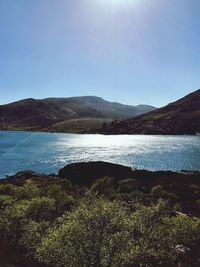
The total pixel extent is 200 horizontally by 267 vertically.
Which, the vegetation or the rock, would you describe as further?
the rock

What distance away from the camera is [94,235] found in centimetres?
2597

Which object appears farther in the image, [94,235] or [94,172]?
[94,172]

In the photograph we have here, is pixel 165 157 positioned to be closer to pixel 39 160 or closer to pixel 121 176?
pixel 39 160

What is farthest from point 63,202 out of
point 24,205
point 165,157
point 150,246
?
point 165,157

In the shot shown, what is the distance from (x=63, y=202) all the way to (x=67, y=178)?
30.2m

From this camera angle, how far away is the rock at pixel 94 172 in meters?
74.4

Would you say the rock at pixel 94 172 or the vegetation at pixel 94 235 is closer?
the vegetation at pixel 94 235

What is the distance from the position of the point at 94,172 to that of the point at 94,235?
49.2 m

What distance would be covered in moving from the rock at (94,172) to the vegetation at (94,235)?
23.5 meters

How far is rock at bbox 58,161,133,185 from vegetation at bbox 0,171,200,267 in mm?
23518

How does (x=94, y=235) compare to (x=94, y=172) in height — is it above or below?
above

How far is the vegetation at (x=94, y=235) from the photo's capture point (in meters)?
25.8

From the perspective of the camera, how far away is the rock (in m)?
74.4

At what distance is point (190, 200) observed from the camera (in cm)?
5572
